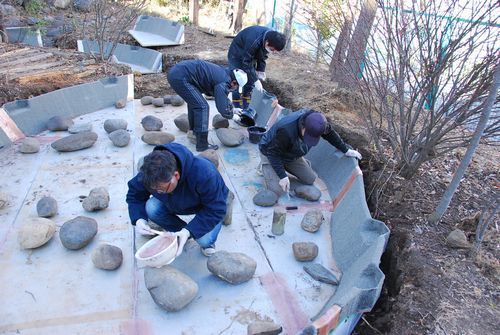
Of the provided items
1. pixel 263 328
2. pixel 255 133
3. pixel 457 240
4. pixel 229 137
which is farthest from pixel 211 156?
pixel 457 240

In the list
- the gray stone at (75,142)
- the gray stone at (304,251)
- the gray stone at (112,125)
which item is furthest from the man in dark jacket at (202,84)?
the gray stone at (304,251)

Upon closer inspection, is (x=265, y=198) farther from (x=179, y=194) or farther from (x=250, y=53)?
(x=250, y=53)

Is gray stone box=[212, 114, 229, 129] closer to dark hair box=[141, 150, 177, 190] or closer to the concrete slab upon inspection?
dark hair box=[141, 150, 177, 190]

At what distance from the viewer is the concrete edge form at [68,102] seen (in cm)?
442

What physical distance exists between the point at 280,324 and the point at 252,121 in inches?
115

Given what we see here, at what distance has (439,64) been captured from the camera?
281 centimetres

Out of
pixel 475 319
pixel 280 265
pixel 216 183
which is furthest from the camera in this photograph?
pixel 280 265

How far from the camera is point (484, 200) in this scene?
10.6 feet

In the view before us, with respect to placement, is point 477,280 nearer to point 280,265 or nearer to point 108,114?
point 280,265

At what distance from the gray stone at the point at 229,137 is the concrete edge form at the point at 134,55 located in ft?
10.7

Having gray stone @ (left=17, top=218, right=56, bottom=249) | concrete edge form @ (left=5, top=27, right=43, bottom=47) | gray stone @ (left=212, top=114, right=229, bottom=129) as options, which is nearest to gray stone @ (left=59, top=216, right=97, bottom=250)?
gray stone @ (left=17, top=218, right=56, bottom=249)

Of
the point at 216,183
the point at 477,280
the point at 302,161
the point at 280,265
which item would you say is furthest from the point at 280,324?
the point at 302,161

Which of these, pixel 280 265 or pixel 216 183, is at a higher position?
pixel 216 183

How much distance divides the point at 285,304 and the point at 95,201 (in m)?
1.83
